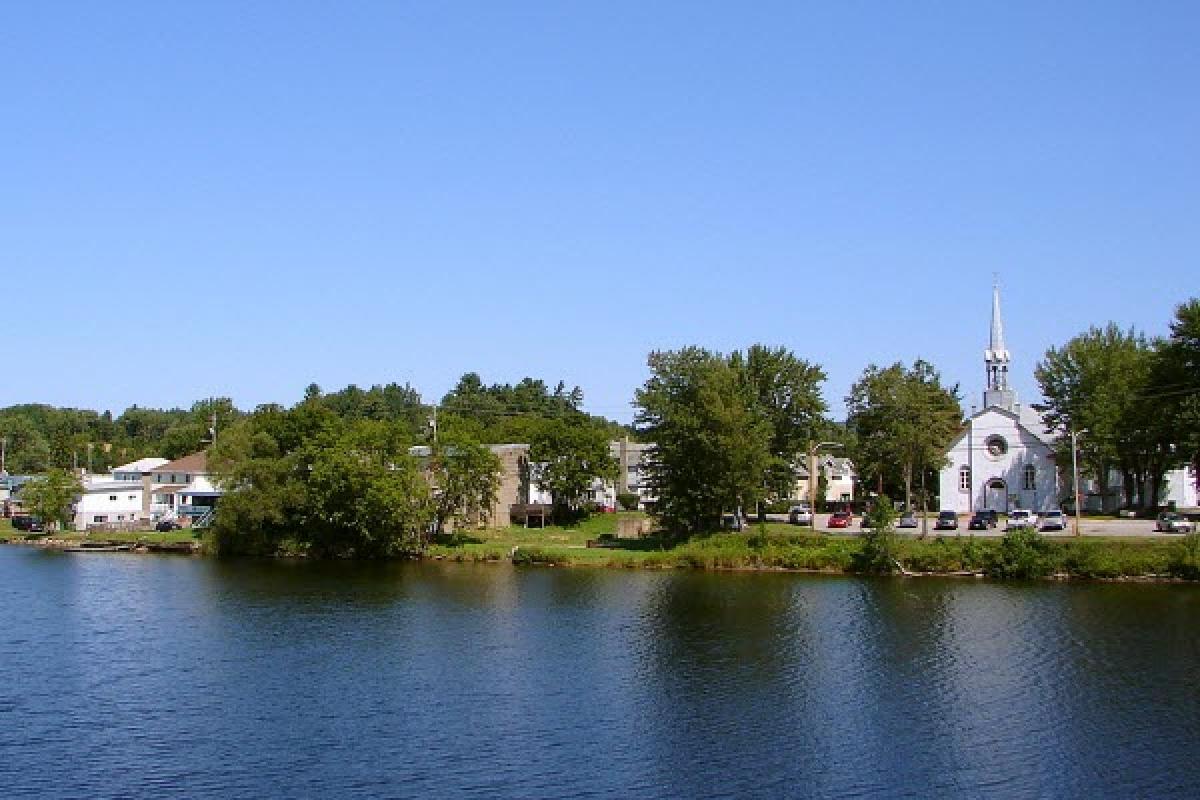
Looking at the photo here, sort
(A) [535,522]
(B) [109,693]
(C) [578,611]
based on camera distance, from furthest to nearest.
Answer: (A) [535,522] → (C) [578,611] → (B) [109,693]

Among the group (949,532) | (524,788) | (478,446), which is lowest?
(524,788)

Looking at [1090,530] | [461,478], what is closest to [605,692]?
[461,478]

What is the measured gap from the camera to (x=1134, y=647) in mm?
49531

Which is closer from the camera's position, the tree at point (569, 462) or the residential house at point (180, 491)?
the tree at point (569, 462)

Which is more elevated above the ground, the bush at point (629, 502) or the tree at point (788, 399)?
the tree at point (788, 399)

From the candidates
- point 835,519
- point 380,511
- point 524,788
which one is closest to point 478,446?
point 380,511

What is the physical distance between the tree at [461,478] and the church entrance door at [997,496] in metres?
40.5

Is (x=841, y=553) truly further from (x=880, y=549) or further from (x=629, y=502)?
(x=629, y=502)

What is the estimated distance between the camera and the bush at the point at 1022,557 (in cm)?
7212

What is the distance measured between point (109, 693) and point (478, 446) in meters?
52.4

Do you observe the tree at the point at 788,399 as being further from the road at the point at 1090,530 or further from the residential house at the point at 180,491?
the residential house at the point at 180,491

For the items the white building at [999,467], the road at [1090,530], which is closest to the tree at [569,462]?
the road at [1090,530]

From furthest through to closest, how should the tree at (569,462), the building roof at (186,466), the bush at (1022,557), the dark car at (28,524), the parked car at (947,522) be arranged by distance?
the building roof at (186,466)
the dark car at (28,524)
the tree at (569,462)
the parked car at (947,522)
the bush at (1022,557)

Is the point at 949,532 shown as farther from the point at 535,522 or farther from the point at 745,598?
the point at 535,522
